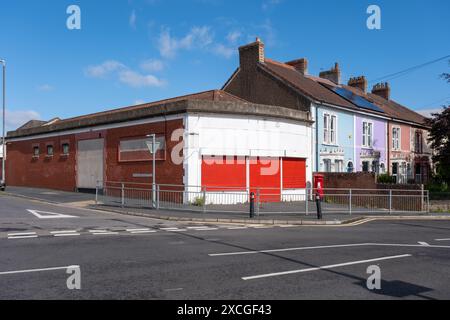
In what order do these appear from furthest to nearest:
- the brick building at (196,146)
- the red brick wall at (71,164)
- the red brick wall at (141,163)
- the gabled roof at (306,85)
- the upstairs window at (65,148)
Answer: the upstairs window at (65,148), the gabled roof at (306,85), the red brick wall at (71,164), the red brick wall at (141,163), the brick building at (196,146)

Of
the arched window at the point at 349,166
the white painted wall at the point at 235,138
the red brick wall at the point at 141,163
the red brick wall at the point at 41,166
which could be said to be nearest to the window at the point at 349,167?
the arched window at the point at 349,166

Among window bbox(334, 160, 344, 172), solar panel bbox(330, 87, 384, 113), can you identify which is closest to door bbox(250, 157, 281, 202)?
window bbox(334, 160, 344, 172)

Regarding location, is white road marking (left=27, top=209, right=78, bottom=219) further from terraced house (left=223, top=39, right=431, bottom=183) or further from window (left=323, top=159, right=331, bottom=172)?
window (left=323, top=159, right=331, bottom=172)

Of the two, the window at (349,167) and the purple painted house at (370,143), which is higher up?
the purple painted house at (370,143)

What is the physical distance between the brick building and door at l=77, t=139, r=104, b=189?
0.03 meters

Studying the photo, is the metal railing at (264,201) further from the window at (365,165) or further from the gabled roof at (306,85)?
the window at (365,165)

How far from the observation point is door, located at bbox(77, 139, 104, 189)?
86.5ft

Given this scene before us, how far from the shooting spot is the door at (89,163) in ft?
86.5

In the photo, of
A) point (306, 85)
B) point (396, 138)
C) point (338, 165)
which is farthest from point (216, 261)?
point (396, 138)

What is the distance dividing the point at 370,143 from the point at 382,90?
1413 cm

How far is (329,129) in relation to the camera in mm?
27938

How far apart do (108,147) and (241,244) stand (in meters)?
16.8

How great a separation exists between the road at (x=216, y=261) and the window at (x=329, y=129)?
13.3 m
